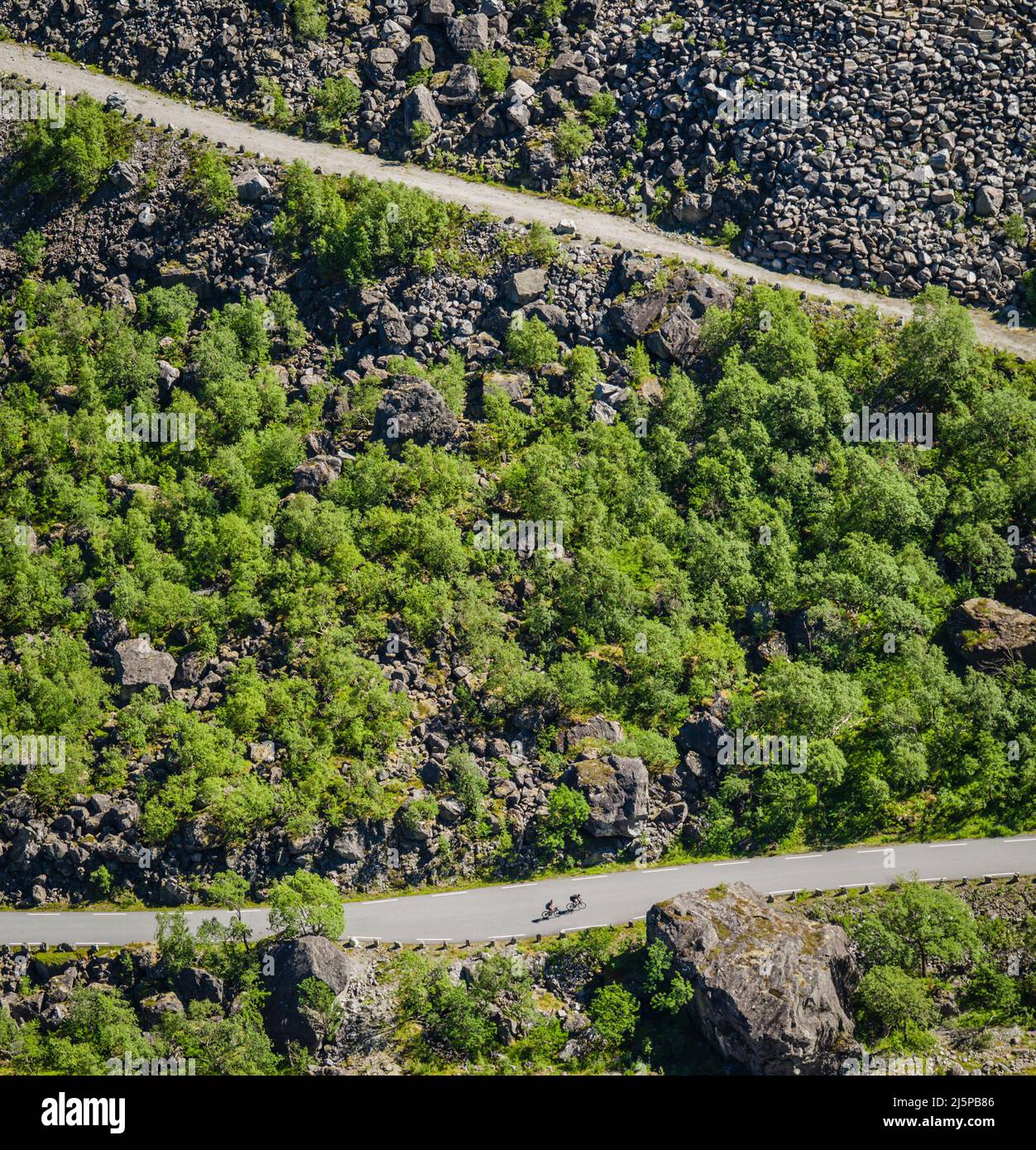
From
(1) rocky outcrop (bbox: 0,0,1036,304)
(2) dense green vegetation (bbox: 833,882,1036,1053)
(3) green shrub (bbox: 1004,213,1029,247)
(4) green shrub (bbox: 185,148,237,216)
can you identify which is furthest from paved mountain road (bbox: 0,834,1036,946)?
(4) green shrub (bbox: 185,148,237,216)

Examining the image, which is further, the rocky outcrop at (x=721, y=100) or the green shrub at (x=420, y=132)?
the green shrub at (x=420, y=132)

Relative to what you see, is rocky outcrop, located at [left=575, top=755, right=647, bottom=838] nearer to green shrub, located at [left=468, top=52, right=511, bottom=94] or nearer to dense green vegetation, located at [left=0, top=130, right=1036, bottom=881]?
dense green vegetation, located at [left=0, top=130, right=1036, bottom=881]

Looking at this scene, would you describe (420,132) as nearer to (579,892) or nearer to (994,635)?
(994,635)

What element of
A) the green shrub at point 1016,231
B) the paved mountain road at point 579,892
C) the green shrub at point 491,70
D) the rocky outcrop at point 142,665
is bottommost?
the paved mountain road at point 579,892

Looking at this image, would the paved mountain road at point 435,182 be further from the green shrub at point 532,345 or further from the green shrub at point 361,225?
the green shrub at point 532,345

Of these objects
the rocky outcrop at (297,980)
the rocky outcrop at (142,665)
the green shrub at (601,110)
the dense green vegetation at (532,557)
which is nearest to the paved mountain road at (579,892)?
the dense green vegetation at (532,557)

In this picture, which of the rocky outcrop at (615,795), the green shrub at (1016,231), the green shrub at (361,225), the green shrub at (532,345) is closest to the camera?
the rocky outcrop at (615,795)

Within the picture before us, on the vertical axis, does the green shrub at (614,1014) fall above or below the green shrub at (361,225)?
below
